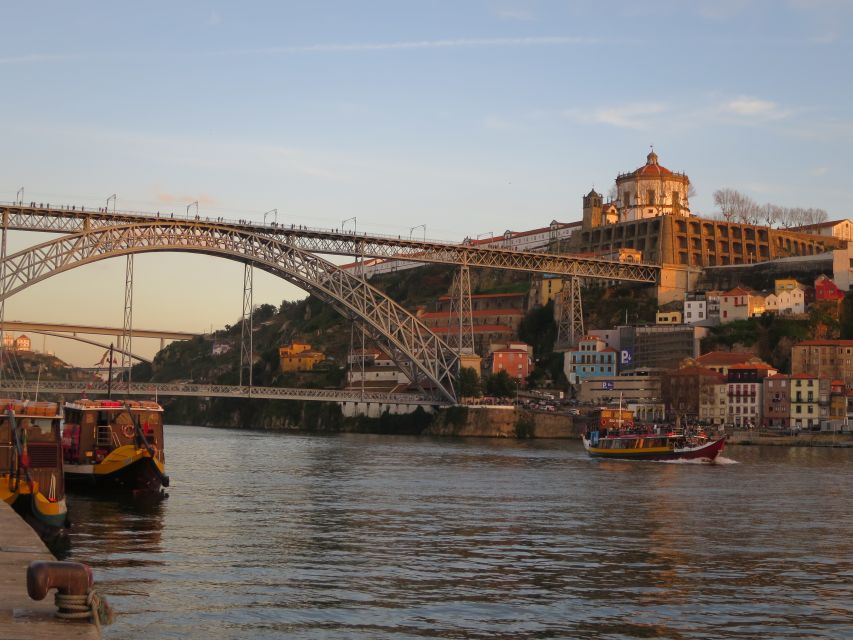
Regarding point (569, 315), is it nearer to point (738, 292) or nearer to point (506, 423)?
point (506, 423)

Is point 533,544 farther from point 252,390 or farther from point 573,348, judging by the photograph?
point 573,348

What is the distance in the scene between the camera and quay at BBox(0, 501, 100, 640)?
36.9ft

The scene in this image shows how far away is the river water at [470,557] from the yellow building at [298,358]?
243ft

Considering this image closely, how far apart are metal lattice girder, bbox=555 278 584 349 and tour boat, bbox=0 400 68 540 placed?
72.0 m

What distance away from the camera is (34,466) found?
76.9ft

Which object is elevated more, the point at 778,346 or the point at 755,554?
the point at 778,346

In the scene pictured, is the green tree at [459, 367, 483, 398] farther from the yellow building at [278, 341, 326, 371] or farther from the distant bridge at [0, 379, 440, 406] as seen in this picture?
the yellow building at [278, 341, 326, 371]

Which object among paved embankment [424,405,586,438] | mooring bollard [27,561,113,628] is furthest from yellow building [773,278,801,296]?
mooring bollard [27,561,113,628]

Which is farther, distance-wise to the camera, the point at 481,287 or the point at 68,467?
the point at 481,287

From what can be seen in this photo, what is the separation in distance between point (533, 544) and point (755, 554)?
441cm

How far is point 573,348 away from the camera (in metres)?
100

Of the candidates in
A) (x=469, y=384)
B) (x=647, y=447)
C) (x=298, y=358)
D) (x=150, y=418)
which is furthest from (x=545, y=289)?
(x=150, y=418)

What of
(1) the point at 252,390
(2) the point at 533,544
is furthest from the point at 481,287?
(2) the point at 533,544

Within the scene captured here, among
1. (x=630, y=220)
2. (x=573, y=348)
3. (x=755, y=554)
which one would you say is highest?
(x=630, y=220)
